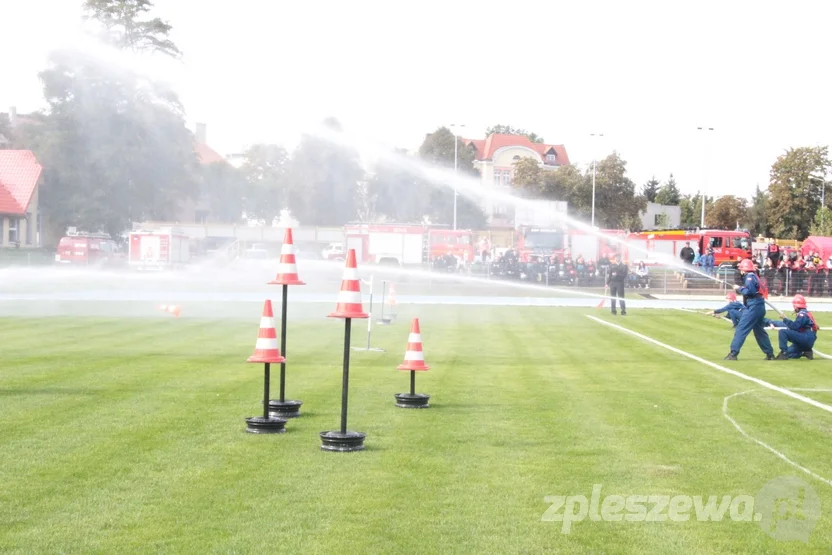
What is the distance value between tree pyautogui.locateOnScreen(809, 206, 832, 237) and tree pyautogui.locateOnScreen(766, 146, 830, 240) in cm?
672

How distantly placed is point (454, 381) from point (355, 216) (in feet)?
229

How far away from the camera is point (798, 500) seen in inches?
328

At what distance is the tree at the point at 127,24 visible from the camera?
62.3 metres

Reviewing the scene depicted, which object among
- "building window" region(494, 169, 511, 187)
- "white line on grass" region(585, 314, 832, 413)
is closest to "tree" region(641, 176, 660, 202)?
"building window" region(494, 169, 511, 187)

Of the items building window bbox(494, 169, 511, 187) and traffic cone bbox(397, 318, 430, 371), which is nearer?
traffic cone bbox(397, 318, 430, 371)

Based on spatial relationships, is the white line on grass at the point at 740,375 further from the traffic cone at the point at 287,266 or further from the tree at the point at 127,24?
the tree at the point at 127,24

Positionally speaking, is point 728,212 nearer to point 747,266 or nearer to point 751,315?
point 747,266

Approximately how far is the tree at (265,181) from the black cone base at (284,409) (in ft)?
191

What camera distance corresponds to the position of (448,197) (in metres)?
88.3

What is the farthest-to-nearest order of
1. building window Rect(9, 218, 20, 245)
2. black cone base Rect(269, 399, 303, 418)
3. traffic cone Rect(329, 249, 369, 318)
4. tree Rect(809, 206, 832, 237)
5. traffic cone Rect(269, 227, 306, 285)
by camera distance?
tree Rect(809, 206, 832, 237) → building window Rect(9, 218, 20, 245) → black cone base Rect(269, 399, 303, 418) → traffic cone Rect(269, 227, 306, 285) → traffic cone Rect(329, 249, 369, 318)

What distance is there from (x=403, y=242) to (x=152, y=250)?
48.7 ft

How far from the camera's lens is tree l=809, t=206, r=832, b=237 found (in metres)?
90.1

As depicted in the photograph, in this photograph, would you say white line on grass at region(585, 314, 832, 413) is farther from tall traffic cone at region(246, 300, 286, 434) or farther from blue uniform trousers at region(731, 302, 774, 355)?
tall traffic cone at region(246, 300, 286, 434)

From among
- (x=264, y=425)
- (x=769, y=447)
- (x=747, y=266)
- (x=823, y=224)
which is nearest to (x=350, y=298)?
(x=264, y=425)
